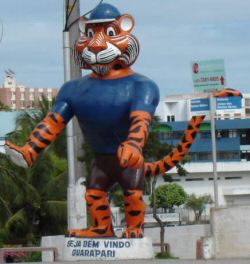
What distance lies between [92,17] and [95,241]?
248cm

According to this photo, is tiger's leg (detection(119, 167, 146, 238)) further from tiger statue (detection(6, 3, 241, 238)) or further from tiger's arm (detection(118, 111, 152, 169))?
tiger's arm (detection(118, 111, 152, 169))

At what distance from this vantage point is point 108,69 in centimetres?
901

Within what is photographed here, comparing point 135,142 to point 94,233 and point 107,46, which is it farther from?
point 94,233

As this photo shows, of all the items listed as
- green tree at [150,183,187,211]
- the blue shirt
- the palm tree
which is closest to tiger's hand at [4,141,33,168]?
the blue shirt

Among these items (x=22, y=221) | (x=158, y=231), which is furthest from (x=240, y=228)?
(x=22, y=221)

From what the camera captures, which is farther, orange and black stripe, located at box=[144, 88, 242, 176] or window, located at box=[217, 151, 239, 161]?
window, located at box=[217, 151, 239, 161]

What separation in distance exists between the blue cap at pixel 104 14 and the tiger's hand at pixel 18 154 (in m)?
1.61

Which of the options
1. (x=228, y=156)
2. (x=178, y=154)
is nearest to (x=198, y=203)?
(x=228, y=156)

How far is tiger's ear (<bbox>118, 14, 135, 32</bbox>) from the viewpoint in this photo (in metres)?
9.12

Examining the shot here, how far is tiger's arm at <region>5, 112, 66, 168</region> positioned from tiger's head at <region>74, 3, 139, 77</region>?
0.71m

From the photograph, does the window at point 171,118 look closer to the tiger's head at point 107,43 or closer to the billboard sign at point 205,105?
the billboard sign at point 205,105

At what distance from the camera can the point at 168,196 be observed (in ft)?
157

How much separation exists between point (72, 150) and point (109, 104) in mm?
4746

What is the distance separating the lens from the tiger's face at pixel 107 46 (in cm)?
895
